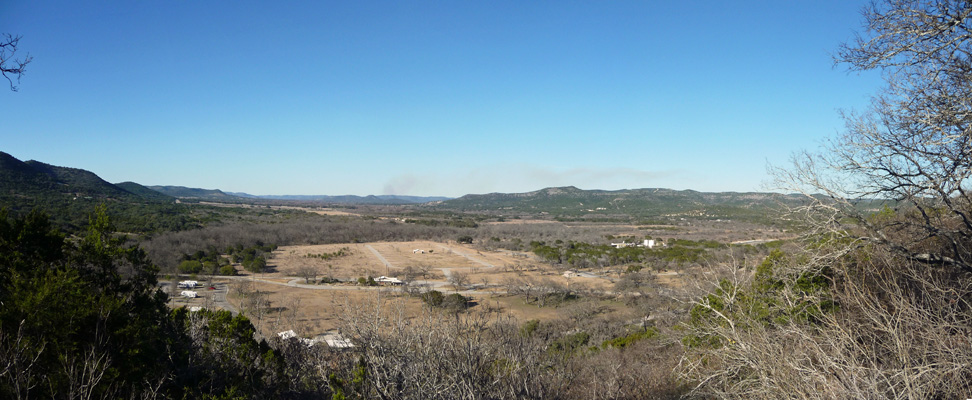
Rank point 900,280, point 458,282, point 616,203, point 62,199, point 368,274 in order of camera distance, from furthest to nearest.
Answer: point 616,203
point 62,199
point 368,274
point 458,282
point 900,280

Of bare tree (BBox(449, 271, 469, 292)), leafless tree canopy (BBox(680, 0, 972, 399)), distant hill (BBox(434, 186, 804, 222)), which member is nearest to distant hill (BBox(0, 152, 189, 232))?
bare tree (BBox(449, 271, 469, 292))

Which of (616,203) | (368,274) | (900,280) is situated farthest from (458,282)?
(616,203)

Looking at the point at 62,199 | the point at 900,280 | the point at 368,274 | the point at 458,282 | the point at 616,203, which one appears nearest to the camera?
the point at 900,280

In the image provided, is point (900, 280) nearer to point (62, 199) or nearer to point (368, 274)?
point (368, 274)

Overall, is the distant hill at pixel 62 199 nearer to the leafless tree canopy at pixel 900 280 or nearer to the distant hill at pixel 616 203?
the leafless tree canopy at pixel 900 280

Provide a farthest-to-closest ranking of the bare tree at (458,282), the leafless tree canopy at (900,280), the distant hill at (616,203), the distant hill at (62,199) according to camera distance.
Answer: the distant hill at (616,203), the distant hill at (62,199), the bare tree at (458,282), the leafless tree canopy at (900,280)

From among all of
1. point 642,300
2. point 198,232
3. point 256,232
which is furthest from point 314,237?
point 642,300

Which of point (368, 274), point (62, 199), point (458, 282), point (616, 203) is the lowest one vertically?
point (368, 274)

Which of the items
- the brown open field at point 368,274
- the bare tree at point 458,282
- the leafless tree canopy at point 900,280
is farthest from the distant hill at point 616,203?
the leafless tree canopy at point 900,280

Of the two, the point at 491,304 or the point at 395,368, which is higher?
the point at 395,368

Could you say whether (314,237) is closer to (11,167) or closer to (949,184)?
(11,167)

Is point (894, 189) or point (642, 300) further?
point (642, 300)
